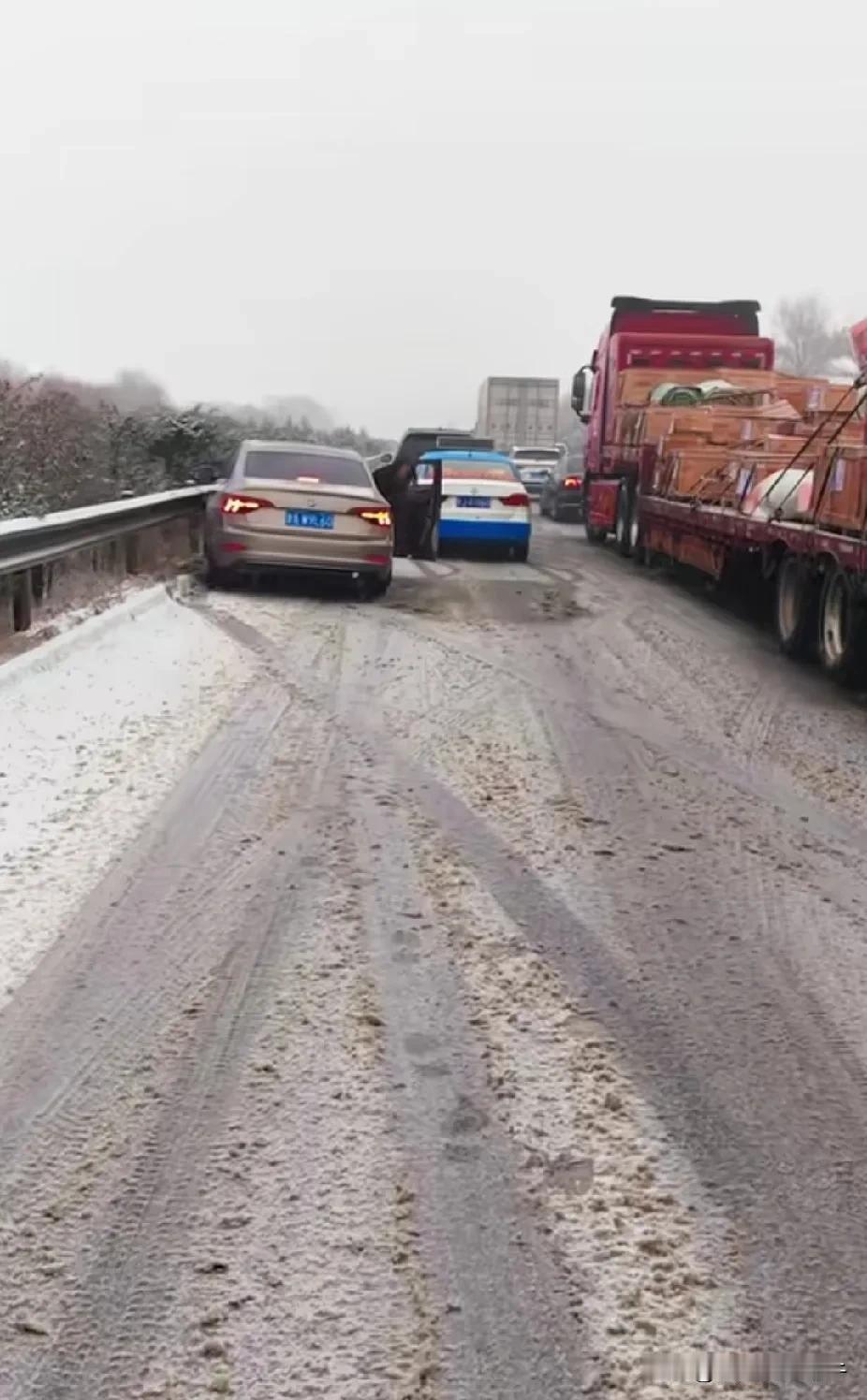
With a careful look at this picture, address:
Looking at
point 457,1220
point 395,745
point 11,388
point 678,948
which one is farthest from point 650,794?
point 11,388

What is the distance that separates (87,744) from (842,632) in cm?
528

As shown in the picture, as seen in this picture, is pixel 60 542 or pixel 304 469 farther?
pixel 304 469

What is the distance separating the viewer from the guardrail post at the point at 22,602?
31.2ft

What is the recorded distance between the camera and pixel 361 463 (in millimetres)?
13508

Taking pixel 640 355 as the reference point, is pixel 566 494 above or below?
below

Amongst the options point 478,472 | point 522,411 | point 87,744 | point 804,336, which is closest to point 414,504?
point 478,472

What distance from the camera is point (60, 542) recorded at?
10281 millimetres

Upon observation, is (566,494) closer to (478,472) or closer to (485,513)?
(478,472)

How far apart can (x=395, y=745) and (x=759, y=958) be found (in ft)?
9.85

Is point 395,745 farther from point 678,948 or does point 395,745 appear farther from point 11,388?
point 11,388

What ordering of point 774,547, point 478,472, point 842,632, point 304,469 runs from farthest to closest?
point 478,472
point 304,469
point 774,547
point 842,632

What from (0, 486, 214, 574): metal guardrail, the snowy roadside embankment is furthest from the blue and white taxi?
the snowy roadside embankment

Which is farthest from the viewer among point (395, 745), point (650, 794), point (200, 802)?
point (395, 745)

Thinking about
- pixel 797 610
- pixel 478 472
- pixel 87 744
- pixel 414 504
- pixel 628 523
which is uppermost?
pixel 478 472
